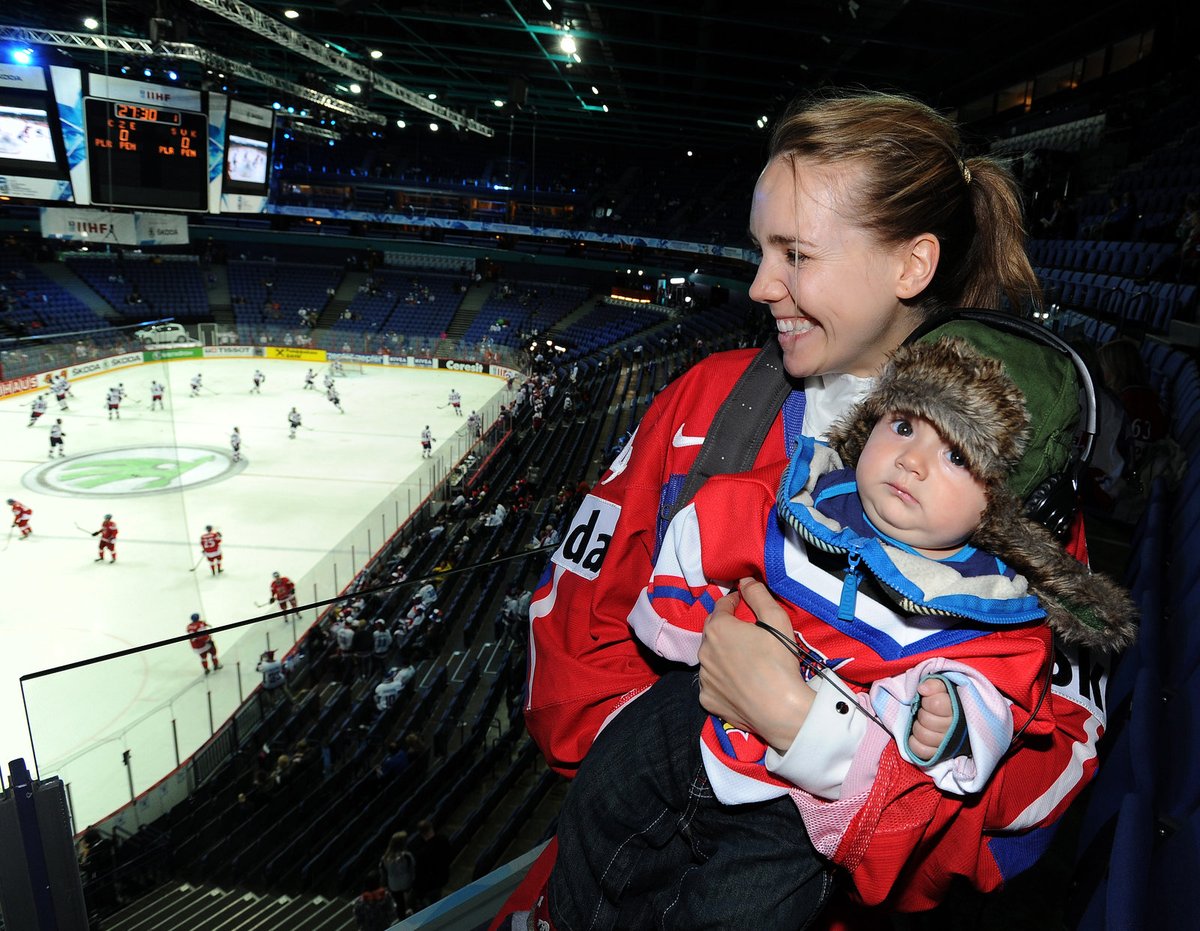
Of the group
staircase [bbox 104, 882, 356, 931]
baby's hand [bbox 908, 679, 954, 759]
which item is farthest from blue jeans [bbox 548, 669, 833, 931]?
staircase [bbox 104, 882, 356, 931]

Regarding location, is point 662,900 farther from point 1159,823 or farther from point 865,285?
point 865,285

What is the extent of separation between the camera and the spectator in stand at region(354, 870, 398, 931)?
230 centimetres

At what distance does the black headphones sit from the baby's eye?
104 mm

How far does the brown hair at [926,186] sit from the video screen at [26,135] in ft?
34.4

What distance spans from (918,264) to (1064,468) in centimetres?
39

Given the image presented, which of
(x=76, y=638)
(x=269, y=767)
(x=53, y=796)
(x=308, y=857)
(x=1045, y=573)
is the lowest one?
(x=76, y=638)

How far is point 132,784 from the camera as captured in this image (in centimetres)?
174

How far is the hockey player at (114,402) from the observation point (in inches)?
740

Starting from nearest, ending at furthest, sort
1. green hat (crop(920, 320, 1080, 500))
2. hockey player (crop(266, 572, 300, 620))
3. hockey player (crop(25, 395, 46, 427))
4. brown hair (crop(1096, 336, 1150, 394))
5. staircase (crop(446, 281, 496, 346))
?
1. green hat (crop(920, 320, 1080, 500))
2. brown hair (crop(1096, 336, 1150, 394))
3. hockey player (crop(266, 572, 300, 620))
4. hockey player (crop(25, 395, 46, 427))
5. staircase (crop(446, 281, 496, 346))

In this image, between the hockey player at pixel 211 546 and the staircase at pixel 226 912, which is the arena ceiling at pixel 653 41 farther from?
the staircase at pixel 226 912

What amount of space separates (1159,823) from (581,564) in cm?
92

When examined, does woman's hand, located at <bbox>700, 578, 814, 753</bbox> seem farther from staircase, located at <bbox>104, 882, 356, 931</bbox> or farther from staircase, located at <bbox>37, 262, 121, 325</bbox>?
staircase, located at <bbox>37, 262, 121, 325</bbox>

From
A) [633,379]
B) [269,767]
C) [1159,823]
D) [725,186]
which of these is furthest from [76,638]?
[725,186]

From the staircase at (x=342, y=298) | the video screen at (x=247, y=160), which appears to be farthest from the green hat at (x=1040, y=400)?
the staircase at (x=342, y=298)
